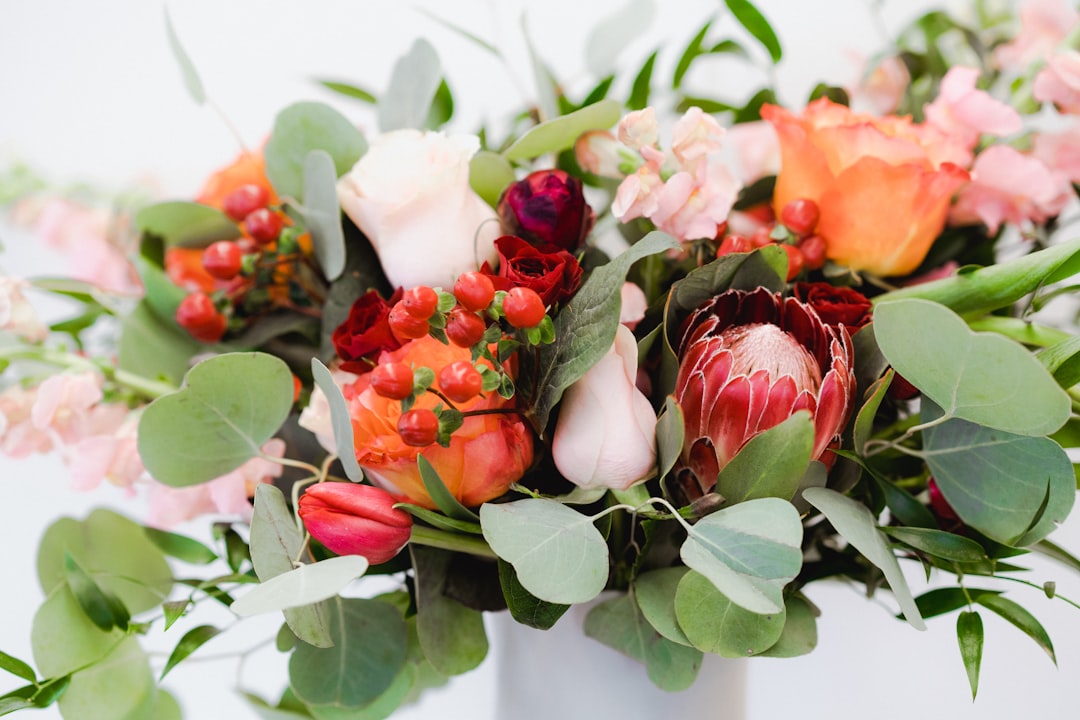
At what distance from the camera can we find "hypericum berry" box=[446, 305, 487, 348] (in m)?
0.34

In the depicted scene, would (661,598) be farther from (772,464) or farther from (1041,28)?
(1041,28)

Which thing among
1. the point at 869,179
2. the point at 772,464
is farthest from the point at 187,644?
the point at 869,179

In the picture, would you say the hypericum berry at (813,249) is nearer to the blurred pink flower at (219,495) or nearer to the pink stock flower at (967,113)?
the pink stock flower at (967,113)

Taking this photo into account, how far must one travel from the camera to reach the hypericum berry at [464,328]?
1.12 ft

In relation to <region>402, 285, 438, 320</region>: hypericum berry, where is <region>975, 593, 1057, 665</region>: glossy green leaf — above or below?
below

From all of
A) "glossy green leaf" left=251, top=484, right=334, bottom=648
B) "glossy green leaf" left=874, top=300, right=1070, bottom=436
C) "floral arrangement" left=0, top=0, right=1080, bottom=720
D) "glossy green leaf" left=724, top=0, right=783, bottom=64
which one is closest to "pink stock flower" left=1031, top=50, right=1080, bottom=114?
"floral arrangement" left=0, top=0, right=1080, bottom=720

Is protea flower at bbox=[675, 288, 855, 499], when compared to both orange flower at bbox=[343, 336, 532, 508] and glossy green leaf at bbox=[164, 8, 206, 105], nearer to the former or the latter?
orange flower at bbox=[343, 336, 532, 508]

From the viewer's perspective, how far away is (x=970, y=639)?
372 millimetres

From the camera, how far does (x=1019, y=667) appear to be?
2.30ft

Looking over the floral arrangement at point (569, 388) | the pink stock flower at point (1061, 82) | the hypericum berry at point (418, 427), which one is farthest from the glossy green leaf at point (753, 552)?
the pink stock flower at point (1061, 82)

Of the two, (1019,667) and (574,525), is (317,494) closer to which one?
(574,525)

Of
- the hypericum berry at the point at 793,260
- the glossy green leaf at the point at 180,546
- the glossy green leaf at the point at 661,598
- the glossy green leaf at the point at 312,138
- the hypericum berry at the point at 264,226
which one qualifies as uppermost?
the glossy green leaf at the point at 312,138

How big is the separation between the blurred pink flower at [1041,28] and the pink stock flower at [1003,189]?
0.12 m

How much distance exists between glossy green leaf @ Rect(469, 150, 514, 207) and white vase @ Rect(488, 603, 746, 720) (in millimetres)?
213
